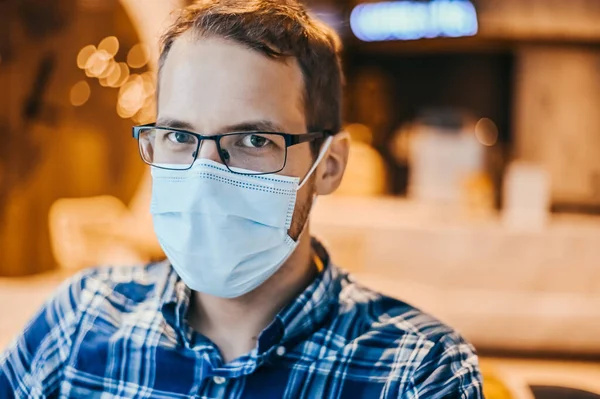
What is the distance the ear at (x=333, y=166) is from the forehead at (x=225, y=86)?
121 mm

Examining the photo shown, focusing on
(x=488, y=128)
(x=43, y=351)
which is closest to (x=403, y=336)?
(x=43, y=351)

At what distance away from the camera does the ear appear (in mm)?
1239

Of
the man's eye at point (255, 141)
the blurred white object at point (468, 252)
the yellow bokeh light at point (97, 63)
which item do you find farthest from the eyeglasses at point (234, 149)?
the yellow bokeh light at point (97, 63)

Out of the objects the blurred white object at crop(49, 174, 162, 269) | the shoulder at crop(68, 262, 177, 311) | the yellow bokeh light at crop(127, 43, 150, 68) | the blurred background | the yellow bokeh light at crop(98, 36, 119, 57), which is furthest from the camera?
the yellow bokeh light at crop(127, 43, 150, 68)

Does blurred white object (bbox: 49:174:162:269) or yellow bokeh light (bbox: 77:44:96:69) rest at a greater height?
yellow bokeh light (bbox: 77:44:96:69)

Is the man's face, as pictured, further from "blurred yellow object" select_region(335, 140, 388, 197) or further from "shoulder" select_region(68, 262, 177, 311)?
"blurred yellow object" select_region(335, 140, 388, 197)

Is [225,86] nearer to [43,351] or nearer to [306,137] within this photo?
[306,137]

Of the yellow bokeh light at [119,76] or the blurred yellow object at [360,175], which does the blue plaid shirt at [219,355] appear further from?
the yellow bokeh light at [119,76]

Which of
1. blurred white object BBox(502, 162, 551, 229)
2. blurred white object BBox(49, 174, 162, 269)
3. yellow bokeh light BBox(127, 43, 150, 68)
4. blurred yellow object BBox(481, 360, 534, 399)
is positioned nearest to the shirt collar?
blurred yellow object BBox(481, 360, 534, 399)

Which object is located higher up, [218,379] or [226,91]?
[226,91]

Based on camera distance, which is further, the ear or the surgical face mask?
the ear

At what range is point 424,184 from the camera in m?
3.29

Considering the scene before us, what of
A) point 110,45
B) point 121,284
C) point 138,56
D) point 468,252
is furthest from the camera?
point 138,56

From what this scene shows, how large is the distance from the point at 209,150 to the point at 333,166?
27cm
